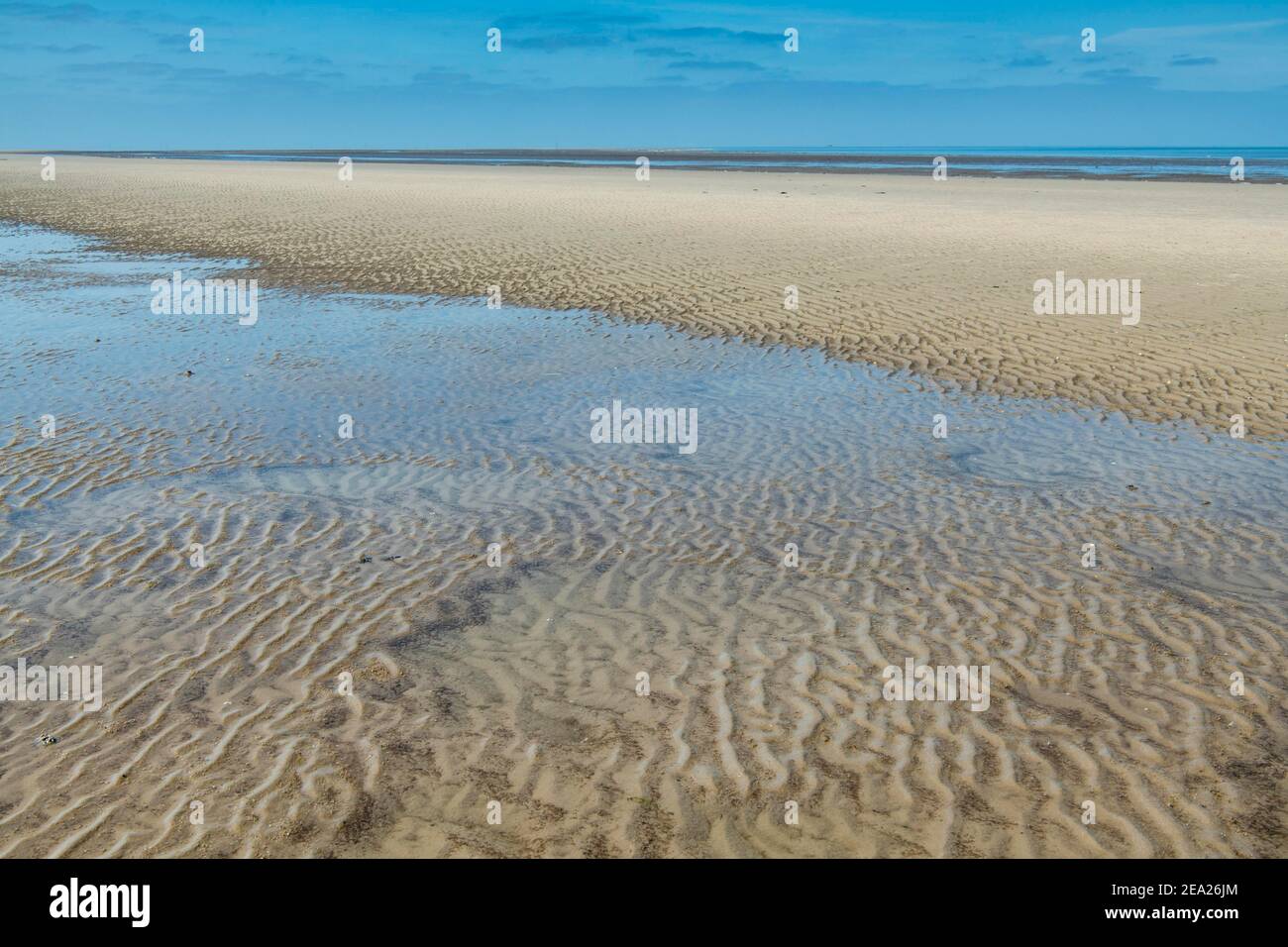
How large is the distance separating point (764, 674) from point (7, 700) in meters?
4.41

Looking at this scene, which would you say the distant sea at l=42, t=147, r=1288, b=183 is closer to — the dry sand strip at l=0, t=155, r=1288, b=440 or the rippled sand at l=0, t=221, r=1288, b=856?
the dry sand strip at l=0, t=155, r=1288, b=440

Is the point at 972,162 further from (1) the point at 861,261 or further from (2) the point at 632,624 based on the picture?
(2) the point at 632,624

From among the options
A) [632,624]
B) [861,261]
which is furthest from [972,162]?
[632,624]

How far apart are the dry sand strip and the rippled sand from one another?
2.50 metres

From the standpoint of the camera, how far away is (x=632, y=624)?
686 cm

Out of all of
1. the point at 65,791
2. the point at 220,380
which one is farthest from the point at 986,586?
the point at 220,380

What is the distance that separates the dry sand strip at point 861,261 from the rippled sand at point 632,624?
2.50 meters

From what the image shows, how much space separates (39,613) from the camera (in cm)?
694

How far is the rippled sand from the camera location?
4.92 m

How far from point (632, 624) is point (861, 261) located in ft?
57.3

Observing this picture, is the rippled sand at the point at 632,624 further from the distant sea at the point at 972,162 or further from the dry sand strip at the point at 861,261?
the distant sea at the point at 972,162
